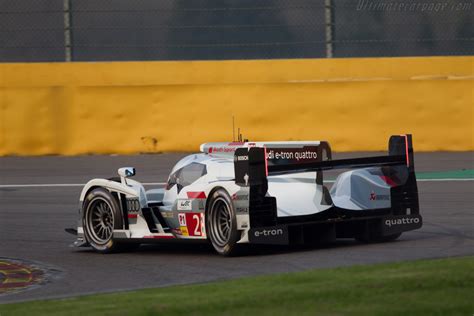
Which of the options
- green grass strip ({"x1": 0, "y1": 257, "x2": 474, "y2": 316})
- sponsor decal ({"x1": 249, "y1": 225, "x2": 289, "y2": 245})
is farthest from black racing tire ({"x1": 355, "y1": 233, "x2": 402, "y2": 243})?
green grass strip ({"x1": 0, "y1": 257, "x2": 474, "y2": 316})

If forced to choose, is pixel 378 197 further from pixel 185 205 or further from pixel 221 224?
pixel 185 205

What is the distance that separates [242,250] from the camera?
10.9 metres

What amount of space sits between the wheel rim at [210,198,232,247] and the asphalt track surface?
Result: 0.59ft

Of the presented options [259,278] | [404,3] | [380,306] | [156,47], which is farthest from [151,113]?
[380,306]

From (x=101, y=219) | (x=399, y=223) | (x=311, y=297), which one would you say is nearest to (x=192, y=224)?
(x=101, y=219)

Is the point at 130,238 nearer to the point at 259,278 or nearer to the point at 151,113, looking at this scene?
the point at 259,278

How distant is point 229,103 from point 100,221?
28.1 ft

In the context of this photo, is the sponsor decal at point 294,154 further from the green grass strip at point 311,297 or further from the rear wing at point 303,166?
the green grass strip at point 311,297

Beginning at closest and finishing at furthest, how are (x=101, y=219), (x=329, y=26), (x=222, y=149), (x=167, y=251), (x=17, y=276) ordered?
(x=17, y=276) → (x=222, y=149) → (x=167, y=251) → (x=101, y=219) → (x=329, y=26)

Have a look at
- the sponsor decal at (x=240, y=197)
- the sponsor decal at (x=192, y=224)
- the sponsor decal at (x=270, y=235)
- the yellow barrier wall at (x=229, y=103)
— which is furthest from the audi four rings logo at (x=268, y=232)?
the yellow barrier wall at (x=229, y=103)

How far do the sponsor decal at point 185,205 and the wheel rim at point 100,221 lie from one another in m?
1.00

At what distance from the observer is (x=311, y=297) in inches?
309

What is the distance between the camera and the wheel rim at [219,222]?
35.3 ft

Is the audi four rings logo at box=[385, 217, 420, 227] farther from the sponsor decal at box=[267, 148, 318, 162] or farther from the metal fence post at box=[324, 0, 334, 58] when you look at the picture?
the metal fence post at box=[324, 0, 334, 58]
